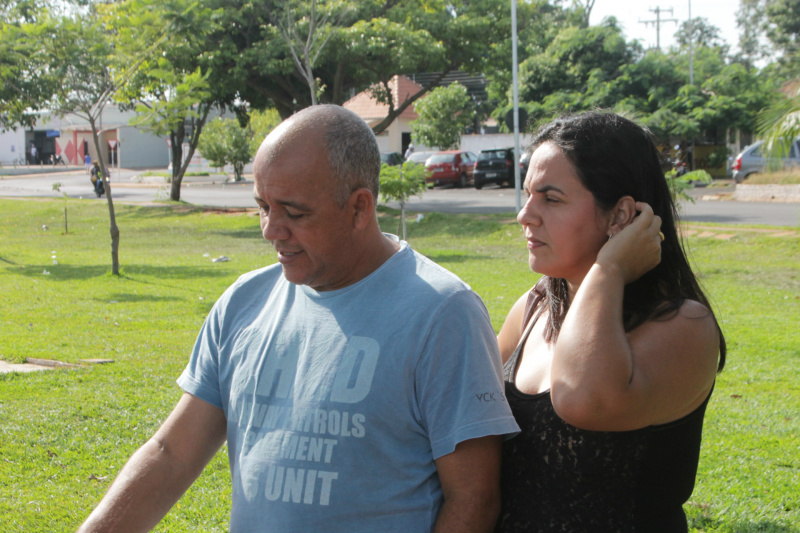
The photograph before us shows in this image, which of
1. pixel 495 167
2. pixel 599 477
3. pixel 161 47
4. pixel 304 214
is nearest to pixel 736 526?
pixel 599 477

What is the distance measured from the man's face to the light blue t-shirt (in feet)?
0.25

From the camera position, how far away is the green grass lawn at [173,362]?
13.6 feet

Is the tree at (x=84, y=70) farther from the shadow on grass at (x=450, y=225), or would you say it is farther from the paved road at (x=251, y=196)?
the paved road at (x=251, y=196)

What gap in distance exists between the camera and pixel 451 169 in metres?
35.5

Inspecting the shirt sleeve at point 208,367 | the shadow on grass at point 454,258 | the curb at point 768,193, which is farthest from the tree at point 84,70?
the curb at point 768,193

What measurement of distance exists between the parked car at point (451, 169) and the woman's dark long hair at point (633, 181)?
33.2 meters

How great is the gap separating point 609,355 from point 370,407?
54cm

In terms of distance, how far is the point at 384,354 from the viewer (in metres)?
1.92

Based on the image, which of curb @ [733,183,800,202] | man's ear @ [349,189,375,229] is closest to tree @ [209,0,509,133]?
curb @ [733,183,800,202]

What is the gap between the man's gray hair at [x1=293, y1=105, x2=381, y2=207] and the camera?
204 centimetres

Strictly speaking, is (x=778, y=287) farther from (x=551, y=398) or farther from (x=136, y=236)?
(x=136, y=236)

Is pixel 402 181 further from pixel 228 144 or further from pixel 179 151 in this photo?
pixel 228 144

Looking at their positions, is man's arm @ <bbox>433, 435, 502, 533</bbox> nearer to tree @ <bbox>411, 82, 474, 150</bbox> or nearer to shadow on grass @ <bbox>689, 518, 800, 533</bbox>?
shadow on grass @ <bbox>689, 518, 800, 533</bbox>

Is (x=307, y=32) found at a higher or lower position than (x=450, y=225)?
higher
